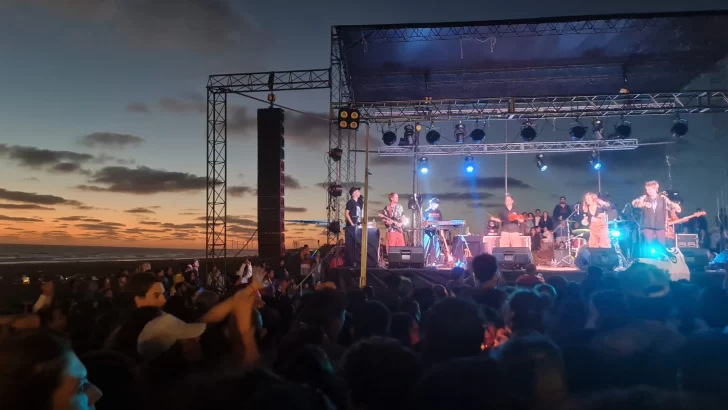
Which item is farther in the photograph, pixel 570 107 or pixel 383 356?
pixel 570 107

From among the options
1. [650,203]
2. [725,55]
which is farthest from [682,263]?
[725,55]

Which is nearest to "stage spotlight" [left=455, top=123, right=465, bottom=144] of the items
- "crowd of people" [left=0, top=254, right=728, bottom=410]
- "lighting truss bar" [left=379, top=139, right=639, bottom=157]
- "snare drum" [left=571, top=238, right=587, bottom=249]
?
"lighting truss bar" [left=379, top=139, right=639, bottom=157]

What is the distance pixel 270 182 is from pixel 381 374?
13.9 meters

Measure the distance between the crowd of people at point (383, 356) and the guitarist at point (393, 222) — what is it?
32.4ft

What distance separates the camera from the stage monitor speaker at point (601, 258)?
495 inches

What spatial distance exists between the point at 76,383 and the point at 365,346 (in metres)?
1.05

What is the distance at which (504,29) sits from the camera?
13.5 m

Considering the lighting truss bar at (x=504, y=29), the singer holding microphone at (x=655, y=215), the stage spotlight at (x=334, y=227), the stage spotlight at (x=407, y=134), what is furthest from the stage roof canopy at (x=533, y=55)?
the stage spotlight at (x=334, y=227)

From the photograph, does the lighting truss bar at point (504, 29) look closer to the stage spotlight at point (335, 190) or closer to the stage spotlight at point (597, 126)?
the stage spotlight at point (597, 126)

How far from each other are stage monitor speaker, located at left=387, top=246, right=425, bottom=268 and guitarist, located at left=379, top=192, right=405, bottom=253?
1081 millimetres

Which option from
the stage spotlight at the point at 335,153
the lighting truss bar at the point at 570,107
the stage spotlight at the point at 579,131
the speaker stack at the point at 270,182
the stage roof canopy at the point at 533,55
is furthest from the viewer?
the speaker stack at the point at 270,182

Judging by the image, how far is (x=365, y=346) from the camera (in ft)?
6.77

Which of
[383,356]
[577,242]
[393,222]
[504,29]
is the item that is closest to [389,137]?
[393,222]

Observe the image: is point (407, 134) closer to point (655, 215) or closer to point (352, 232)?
point (352, 232)
